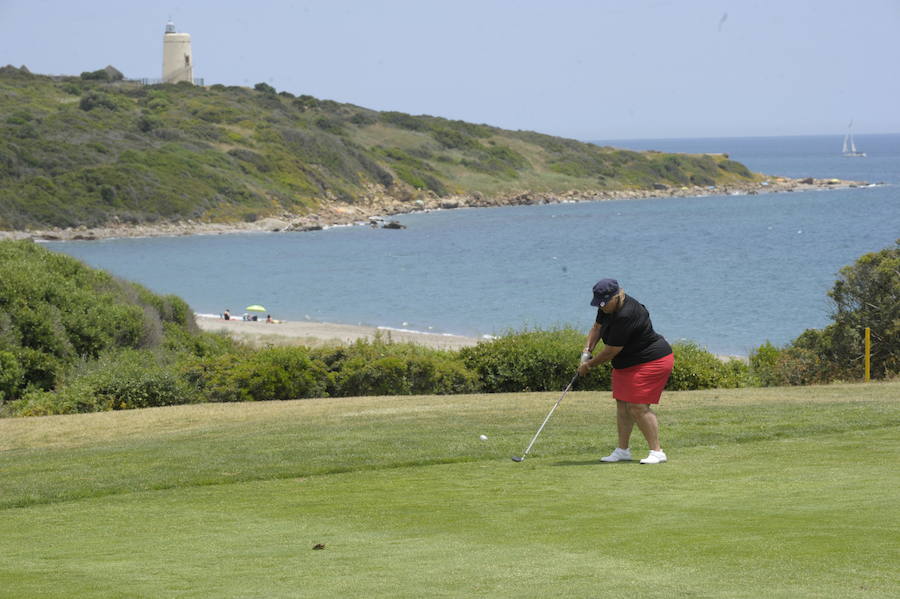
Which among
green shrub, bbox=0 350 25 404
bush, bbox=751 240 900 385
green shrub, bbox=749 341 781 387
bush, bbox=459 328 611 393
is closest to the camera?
bush, bbox=751 240 900 385

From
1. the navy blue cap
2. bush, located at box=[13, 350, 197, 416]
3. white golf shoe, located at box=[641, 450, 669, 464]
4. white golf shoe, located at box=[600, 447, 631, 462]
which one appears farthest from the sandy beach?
the navy blue cap

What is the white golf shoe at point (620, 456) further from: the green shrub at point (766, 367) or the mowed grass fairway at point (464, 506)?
the green shrub at point (766, 367)

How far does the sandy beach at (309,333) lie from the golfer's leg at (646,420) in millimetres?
30113

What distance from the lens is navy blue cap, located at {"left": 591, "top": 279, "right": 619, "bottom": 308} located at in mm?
9727

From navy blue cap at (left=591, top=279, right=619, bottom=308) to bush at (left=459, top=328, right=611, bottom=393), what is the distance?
10042 millimetres

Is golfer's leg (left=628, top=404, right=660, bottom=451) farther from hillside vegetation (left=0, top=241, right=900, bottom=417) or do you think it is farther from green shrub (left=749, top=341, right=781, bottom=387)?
green shrub (left=749, top=341, right=781, bottom=387)

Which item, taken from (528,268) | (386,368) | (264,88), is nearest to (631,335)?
(386,368)

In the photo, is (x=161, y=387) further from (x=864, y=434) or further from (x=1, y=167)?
(x=1, y=167)

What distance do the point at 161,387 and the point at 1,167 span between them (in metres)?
80.3

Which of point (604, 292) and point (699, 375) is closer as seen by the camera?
point (604, 292)

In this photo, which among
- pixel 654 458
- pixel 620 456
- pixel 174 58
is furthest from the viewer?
pixel 174 58

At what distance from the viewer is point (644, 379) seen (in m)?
10.2

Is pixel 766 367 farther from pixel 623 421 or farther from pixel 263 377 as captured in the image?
→ pixel 623 421

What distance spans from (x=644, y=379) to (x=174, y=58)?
151563mm
